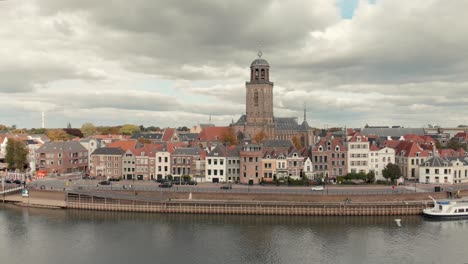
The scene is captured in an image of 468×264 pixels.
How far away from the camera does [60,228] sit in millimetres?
59688

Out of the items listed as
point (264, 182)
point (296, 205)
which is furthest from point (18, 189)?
point (296, 205)

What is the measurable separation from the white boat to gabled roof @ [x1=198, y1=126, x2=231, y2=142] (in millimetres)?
59665

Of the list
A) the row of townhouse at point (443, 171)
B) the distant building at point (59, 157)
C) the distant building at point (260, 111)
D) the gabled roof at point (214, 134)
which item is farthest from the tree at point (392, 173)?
the distant building at point (59, 157)

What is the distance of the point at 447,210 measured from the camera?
64.4 m

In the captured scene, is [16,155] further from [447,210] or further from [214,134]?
[447,210]

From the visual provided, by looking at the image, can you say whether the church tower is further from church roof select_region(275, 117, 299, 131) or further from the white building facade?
the white building facade

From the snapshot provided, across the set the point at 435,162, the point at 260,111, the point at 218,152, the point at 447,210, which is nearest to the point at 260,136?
the point at 260,111

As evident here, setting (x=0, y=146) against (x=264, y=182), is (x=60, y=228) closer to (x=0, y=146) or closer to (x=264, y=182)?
(x=264, y=182)

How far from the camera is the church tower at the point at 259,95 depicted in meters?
118

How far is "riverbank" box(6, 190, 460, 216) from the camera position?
6662 cm

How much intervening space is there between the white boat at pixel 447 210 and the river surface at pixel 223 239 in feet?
5.95

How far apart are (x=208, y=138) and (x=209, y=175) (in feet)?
95.8

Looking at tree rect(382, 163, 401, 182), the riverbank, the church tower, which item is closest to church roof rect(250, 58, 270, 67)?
the church tower

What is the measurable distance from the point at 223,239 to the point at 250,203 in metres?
15.0
